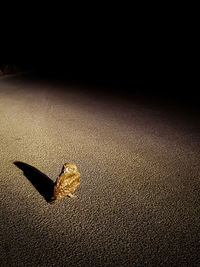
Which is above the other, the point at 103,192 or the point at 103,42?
the point at 103,42

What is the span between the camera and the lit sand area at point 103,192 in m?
1.94

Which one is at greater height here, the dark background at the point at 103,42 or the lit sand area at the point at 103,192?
the dark background at the point at 103,42

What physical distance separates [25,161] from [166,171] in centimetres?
224

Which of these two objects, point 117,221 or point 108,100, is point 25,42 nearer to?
point 108,100

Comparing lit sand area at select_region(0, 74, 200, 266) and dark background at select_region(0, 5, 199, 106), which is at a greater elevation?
dark background at select_region(0, 5, 199, 106)

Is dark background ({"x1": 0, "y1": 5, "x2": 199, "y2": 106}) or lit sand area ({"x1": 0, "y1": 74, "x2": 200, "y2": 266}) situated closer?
lit sand area ({"x1": 0, "y1": 74, "x2": 200, "y2": 266})

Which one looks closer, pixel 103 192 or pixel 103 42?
pixel 103 192

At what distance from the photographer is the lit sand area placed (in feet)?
6.36

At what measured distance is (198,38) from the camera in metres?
21.5

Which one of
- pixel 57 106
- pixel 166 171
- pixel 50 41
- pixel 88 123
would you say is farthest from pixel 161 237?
pixel 50 41

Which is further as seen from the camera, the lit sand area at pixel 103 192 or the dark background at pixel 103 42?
the dark background at pixel 103 42

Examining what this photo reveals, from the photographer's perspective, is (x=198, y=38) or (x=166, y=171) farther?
(x=198, y=38)

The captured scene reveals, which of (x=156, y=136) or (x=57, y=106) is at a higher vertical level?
(x=57, y=106)

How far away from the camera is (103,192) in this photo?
2.72 metres
